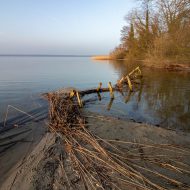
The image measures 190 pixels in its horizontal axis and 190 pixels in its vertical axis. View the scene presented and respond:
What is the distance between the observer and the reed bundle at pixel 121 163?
3809 mm

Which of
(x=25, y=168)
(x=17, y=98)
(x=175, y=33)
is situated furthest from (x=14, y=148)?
(x=175, y=33)

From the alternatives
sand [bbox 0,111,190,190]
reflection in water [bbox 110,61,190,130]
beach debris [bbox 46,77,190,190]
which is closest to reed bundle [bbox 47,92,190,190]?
beach debris [bbox 46,77,190,190]

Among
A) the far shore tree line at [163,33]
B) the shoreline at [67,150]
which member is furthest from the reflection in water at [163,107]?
the far shore tree line at [163,33]

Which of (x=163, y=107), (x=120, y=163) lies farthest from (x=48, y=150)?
(x=163, y=107)

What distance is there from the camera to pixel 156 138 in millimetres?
6137

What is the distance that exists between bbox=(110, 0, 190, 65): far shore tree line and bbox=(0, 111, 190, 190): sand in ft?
76.2

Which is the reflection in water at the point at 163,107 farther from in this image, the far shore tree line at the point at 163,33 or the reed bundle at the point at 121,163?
the far shore tree line at the point at 163,33

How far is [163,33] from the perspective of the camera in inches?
1256

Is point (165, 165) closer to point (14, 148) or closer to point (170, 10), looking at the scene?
point (14, 148)

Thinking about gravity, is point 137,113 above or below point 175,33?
below

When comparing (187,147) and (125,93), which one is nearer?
(187,147)

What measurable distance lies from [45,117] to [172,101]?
24.7ft

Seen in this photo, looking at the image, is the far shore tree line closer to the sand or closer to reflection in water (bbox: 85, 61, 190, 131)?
reflection in water (bbox: 85, 61, 190, 131)

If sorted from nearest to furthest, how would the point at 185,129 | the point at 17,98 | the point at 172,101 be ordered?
the point at 185,129, the point at 172,101, the point at 17,98
